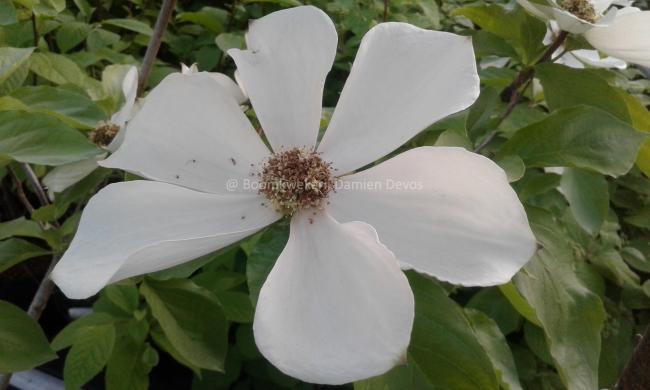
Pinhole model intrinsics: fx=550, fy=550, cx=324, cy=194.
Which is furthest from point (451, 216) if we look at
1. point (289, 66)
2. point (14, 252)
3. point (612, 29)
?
point (14, 252)

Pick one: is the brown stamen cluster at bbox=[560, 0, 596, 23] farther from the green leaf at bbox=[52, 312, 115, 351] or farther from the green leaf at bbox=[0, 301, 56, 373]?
the green leaf at bbox=[52, 312, 115, 351]

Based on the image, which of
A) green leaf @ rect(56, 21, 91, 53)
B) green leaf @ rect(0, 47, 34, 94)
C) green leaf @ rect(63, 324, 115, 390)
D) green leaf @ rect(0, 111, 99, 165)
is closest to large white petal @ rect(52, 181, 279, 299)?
green leaf @ rect(0, 111, 99, 165)

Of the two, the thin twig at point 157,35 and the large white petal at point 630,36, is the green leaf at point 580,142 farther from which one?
the thin twig at point 157,35

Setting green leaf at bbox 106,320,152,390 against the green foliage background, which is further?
green leaf at bbox 106,320,152,390

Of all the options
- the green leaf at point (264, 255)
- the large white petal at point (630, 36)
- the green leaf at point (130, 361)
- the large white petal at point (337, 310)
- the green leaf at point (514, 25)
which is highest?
the large white petal at point (630, 36)

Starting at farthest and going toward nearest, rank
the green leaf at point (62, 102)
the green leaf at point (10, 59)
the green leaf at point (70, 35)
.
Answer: the green leaf at point (70, 35), the green leaf at point (62, 102), the green leaf at point (10, 59)

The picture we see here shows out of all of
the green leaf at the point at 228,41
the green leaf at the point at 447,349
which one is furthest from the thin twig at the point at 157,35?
the green leaf at the point at 447,349

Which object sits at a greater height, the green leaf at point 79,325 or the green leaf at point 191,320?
the green leaf at point 191,320
